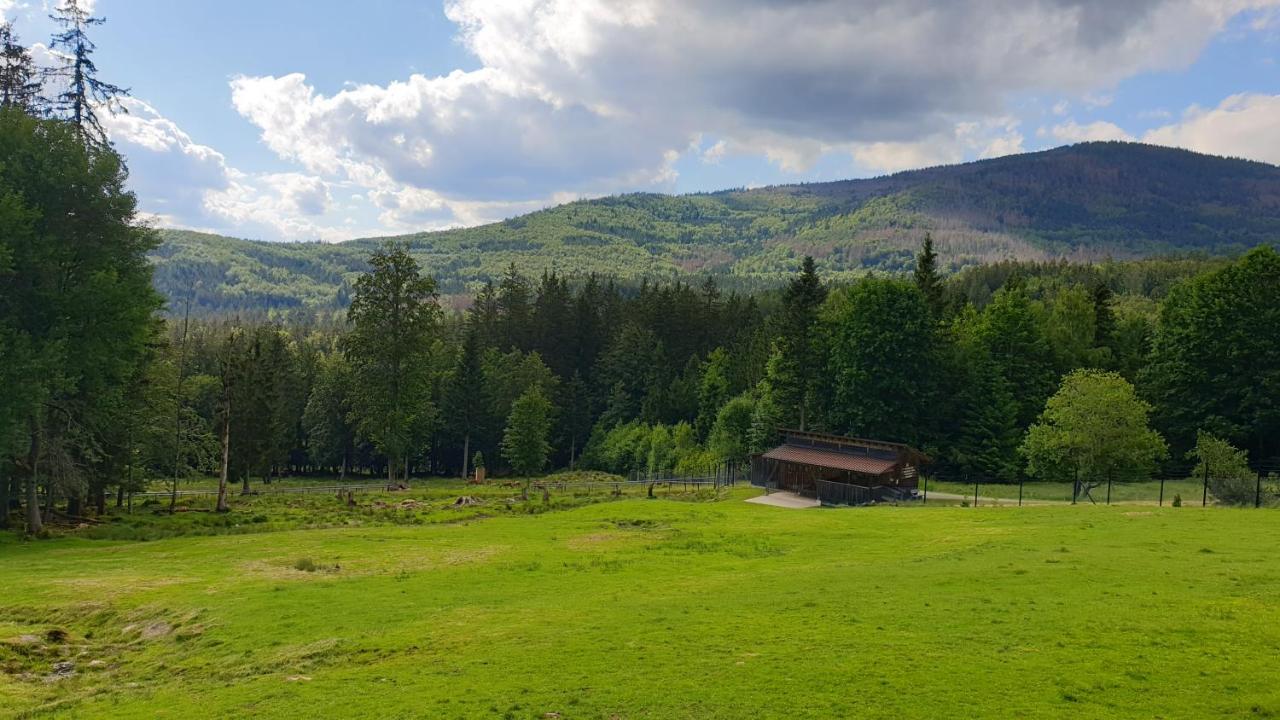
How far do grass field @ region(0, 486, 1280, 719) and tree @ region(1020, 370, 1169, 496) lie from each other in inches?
633

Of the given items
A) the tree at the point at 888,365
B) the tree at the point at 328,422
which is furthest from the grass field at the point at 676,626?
the tree at the point at 328,422

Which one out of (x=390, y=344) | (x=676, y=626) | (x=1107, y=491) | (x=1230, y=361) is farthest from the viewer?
(x=390, y=344)

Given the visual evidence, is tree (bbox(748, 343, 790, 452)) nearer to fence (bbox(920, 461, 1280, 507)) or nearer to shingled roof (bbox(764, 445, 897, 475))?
shingled roof (bbox(764, 445, 897, 475))

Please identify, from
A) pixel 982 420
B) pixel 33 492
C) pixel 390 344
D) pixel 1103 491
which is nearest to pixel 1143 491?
pixel 1103 491

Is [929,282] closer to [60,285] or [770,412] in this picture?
[770,412]

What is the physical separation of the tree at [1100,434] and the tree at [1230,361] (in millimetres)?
14754

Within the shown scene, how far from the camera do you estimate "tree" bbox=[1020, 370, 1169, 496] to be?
158ft

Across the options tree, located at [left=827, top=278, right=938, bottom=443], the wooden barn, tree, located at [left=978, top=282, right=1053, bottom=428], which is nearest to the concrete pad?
the wooden barn

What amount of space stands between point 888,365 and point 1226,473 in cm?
2753

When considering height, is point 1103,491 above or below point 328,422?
above

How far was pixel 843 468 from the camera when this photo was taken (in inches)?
2080

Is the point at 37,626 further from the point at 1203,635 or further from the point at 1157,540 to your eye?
the point at 1157,540

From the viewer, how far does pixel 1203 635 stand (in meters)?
15.2

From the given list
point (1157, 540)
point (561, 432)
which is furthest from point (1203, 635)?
point (561, 432)
